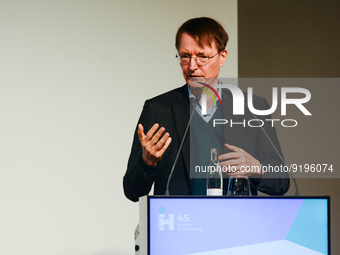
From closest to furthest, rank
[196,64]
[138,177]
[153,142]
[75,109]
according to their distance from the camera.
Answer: [153,142]
[138,177]
[196,64]
[75,109]

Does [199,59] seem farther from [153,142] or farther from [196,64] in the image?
[153,142]

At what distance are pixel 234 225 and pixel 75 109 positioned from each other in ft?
5.52

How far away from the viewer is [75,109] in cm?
259

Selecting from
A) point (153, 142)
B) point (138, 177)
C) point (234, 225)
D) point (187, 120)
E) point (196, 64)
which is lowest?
point (234, 225)

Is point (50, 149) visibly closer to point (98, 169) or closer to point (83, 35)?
point (98, 169)

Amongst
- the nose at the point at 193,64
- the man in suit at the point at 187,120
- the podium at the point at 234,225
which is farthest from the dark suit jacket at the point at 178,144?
the podium at the point at 234,225

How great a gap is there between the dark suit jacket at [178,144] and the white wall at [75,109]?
579mm

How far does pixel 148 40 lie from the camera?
106 inches

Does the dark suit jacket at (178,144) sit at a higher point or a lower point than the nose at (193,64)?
lower

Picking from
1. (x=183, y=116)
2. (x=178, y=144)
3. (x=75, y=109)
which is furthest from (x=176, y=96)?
(x=75, y=109)

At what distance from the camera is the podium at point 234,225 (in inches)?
46.4

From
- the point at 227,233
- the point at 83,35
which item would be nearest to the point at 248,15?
the point at 83,35

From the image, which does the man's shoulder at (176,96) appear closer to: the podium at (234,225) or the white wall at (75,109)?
the white wall at (75,109)

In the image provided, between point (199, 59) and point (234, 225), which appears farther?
point (199, 59)
